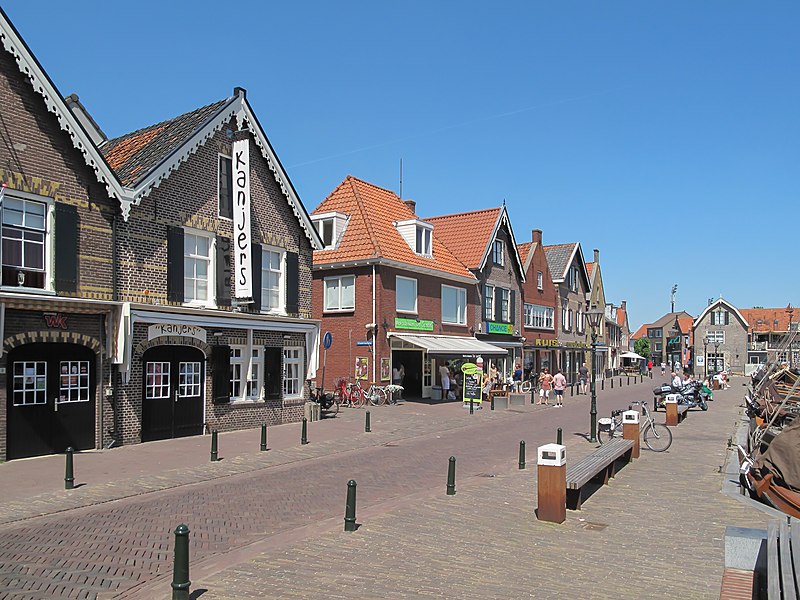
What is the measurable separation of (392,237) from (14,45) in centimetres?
1973

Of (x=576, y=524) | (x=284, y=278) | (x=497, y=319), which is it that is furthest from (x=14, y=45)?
(x=497, y=319)

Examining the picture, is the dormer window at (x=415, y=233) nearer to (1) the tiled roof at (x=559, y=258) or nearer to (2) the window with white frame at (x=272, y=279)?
(2) the window with white frame at (x=272, y=279)

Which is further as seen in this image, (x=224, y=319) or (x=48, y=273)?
(x=224, y=319)

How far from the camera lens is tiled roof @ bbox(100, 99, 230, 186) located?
18.8 metres

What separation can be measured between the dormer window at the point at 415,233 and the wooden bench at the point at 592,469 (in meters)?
19.4

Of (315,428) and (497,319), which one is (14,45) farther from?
(497,319)

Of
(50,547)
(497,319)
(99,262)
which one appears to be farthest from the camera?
(497,319)

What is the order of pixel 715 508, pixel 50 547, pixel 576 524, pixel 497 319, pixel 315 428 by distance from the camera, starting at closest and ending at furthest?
pixel 50 547 → pixel 576 524 → pixel 715 508 → pixel 315 428 → pixel 497 319

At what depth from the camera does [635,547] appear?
9.20m

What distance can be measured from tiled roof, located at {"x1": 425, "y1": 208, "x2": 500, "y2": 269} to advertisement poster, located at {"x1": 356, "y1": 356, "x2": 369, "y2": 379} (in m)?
10.2

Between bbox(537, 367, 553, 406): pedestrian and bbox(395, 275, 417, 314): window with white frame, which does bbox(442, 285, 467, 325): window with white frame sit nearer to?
bbox(395, 275, 417, 314): window with white frame

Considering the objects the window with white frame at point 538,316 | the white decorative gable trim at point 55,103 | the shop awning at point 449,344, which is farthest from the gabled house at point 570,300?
the white decorative gable trim at point 55,103

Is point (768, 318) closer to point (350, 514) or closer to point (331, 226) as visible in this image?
point (331, 226)

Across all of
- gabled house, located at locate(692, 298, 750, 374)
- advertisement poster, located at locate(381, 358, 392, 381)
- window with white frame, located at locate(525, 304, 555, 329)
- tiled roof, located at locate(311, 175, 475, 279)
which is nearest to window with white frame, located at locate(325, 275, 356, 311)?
tiled roof, located at locate(311, 175, 475, 279)
